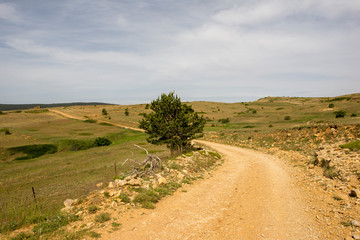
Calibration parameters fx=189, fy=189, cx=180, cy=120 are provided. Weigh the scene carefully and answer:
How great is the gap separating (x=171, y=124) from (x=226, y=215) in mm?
16877

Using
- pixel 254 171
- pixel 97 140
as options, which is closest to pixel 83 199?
pixel 254 171

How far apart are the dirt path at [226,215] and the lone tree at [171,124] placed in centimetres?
1296

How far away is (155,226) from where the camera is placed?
8.04m

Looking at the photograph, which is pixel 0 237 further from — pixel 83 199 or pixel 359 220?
pixel 359 220

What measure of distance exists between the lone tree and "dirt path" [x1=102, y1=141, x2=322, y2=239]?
12961 millimetres

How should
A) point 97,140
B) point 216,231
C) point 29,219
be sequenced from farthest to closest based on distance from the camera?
1. point 97,140
2. point 29,219
3. point 216,231

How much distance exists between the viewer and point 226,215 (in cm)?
894

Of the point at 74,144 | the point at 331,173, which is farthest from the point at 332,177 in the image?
the point at 74,144

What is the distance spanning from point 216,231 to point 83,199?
7.29 m

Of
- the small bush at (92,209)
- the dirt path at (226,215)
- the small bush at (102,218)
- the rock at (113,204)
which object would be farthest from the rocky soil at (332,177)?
the small bush at (92,209)

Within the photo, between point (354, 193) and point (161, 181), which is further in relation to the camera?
point (161, 181)

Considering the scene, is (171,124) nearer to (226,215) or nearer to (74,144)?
(226,215)

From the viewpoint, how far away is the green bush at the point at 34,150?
4175 centimetres

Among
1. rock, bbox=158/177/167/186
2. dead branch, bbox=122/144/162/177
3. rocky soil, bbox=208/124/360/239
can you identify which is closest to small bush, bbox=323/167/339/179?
rocky soil, bbox=208/124/360/239
